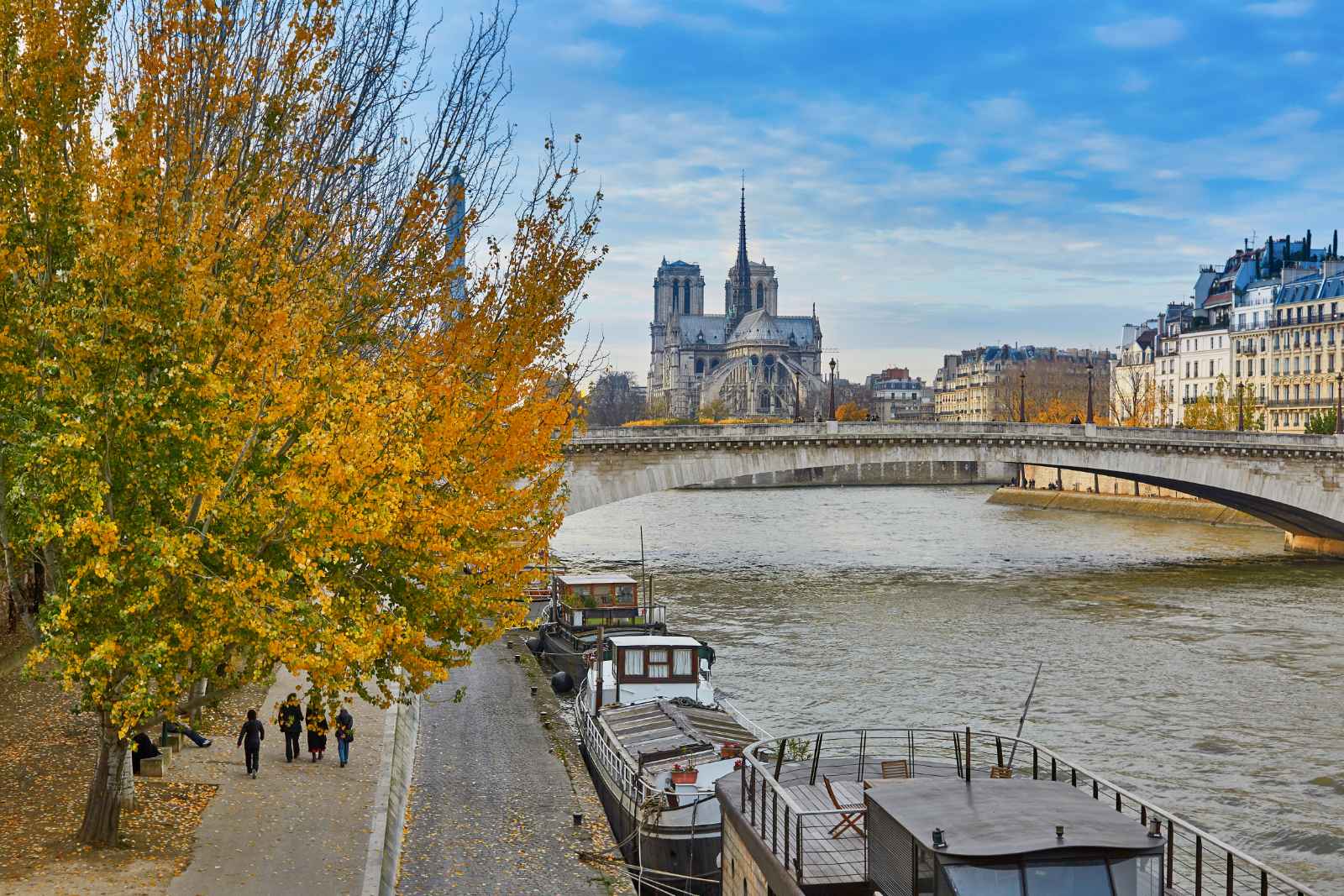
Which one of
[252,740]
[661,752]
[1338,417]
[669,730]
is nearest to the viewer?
[252,740]

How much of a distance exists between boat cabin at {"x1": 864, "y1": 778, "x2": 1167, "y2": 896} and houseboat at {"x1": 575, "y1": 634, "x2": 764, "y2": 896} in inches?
177

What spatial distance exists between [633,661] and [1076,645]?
15.7 meters

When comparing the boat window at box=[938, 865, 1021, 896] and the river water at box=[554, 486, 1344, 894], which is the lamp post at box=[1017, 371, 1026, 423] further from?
the boat window at box=[938, 865, 1021, 896]

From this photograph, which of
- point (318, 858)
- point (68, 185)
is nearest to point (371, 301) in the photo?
point (68, 185)

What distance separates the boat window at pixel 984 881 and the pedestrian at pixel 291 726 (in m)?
9.55

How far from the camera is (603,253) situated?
18938 millimetres

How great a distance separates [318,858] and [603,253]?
868cm

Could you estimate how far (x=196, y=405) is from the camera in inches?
535

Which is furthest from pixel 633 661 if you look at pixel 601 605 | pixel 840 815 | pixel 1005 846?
pixel 1005 846

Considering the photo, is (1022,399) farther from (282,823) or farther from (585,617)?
(282,823)

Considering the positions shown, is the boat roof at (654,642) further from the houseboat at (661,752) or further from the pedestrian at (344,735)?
the pedestrian at (344,735)

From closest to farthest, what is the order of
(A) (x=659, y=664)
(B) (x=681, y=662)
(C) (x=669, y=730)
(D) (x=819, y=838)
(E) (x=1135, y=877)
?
1. (E) (x=1135, y=877)
2. (D) (x=819, y=838)
3. (C) (x=669, y=730)
4. (A) (x=659, y=664)
5. (B) (x=681, y=662)

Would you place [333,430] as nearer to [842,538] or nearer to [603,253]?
[603,253]

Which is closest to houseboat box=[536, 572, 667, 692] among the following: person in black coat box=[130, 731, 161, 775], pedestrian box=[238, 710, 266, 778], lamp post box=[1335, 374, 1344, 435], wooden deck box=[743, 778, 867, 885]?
pedestrian box=[238, 710, 266, 778]
